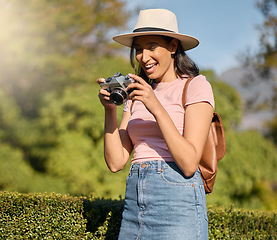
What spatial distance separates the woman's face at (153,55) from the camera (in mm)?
2279

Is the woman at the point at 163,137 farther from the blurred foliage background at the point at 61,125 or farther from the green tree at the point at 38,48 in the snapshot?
the green tree at the point at 38,48

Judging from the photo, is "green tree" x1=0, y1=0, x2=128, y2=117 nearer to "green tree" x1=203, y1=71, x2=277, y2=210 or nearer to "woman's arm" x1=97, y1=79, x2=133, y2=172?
"green tree" x1=203, y1=71, x2=277, y2=210

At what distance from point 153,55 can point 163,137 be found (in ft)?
1.70

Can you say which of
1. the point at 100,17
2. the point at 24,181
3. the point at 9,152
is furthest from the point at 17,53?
the point at 100,17

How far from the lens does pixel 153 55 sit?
227 cm

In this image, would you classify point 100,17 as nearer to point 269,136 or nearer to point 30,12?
point 30,12

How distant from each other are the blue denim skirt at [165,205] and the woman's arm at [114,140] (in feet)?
1.05

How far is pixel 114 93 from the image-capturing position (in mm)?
2064

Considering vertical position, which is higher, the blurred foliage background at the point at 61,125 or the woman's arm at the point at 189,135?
the blurred foliage background at the point at 61,125

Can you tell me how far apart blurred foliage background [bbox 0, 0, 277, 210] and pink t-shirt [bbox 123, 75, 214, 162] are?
836 centimetres

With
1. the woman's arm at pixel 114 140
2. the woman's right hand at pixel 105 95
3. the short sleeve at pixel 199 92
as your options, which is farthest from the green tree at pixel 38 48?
the short sleeve at pixel 199 92

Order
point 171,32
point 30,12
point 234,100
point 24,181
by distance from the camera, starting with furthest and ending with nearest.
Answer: point 30,12
point 234,100
point 24,181
point 171,32

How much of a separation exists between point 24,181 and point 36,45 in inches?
236

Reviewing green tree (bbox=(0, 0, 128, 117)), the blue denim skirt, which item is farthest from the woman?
green tree (bbox=(0, 0, 128, 117))
